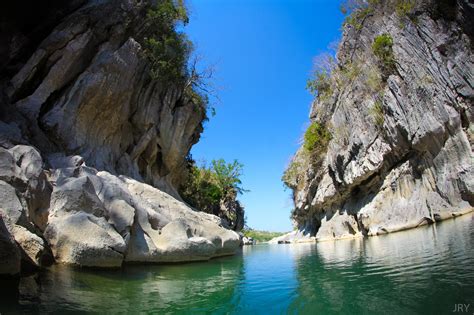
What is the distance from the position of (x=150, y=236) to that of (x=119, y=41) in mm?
12928

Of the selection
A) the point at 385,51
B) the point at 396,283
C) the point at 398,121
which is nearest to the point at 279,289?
the point at 396,283

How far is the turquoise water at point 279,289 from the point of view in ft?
18.9

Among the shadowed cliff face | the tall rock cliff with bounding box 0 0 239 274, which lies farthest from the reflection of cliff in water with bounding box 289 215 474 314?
the shadowed cliff face

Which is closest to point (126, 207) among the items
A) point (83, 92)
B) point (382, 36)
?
point (83, 92)

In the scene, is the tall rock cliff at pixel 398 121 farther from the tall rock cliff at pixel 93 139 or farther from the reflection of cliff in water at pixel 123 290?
the reflection of cliff in water at pixel 123 290

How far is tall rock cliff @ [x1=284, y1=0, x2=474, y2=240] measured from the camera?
18031mm

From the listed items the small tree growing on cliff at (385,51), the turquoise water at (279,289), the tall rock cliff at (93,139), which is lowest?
the turquoise water at (279,289)

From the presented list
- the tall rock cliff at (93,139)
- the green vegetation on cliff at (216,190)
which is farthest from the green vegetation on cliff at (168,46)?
the green vegetation on cliff at (216,190)

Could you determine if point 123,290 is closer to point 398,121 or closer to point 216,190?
point 398,121

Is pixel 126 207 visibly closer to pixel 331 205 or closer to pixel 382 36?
pixel 382 36

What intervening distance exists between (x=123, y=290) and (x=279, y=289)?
3700 mm

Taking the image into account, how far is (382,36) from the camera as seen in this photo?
24.5 meters

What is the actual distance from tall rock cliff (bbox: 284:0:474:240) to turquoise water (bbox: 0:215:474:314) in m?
9.96

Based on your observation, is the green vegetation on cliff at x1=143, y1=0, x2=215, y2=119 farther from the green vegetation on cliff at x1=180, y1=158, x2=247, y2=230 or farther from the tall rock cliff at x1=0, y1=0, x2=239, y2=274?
the green vegetation on cliff at x1=180, y1=158, x2=247, y2=230
